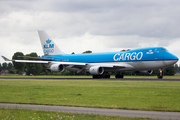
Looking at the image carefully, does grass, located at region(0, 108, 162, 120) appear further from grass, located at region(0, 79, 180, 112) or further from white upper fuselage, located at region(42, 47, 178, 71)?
white upper fuselage, located at region(42, 47, 178, 71)

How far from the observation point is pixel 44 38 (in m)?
64.2

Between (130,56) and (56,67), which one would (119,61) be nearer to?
(130,56)

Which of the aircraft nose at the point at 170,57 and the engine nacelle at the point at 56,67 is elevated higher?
the aircraft nose at the point at 170,57

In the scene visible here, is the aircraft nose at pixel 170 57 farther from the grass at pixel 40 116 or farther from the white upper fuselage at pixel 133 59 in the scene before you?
the grass at pixel 40 116

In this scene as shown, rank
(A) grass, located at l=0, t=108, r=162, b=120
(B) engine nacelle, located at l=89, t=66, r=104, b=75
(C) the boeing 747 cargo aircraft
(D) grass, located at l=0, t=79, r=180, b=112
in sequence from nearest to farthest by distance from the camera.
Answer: (A) grass, located at l=0, t=108, r=162, b=120, (D) grass, located at l=0, t=79, r=180, b=112, (C) the boeing 747 cargo aircraft, (B) engine nacelle, located at l=89, t=66, r=104, b=75

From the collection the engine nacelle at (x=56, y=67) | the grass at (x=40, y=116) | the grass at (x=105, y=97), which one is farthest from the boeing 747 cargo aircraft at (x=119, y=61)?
the grass at (x=40, y=116)

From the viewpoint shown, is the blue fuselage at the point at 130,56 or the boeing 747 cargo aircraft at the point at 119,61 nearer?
the blue fuselage at the point at 130,56

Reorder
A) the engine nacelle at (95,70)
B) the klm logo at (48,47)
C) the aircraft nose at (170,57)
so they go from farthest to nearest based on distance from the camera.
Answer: the klm logo at (48,47) → the engine nacelle at (95,70) → the aircraft nose at (170,57)

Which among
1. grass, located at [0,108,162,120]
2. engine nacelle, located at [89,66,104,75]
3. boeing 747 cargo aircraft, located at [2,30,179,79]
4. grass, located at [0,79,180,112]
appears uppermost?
boeing 747 cargo aircraft, located at [2,30,179,79]

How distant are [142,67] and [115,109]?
34.7 metres

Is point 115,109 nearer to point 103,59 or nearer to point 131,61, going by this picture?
point 131,61

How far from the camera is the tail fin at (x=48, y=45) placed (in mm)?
63312

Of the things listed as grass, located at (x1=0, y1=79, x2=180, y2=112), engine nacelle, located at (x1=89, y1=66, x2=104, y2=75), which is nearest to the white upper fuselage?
engine nacelle, located at (x1=89, y1=66, x2=104, y2=75)

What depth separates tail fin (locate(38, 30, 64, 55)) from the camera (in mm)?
63312
